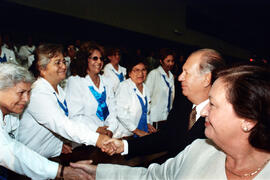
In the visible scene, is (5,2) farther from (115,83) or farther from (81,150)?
(81,150)

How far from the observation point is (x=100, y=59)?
131 inches

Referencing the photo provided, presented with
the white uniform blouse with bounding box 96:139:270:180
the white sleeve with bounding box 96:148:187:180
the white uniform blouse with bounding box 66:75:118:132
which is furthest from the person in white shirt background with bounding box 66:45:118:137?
the white uniform blouse with bounding box 96:139:270:180

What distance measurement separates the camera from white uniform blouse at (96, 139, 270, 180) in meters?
1.18

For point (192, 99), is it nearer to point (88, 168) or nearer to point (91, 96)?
point (88, 168)

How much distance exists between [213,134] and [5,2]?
6.45m

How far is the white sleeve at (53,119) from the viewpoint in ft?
7.68

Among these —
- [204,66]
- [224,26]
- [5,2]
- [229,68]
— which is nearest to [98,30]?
[5,2]

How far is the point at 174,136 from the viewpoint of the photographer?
2.04 m

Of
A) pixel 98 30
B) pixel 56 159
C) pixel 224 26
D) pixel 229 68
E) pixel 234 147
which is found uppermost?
pixel 224 26

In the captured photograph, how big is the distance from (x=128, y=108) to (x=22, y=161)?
6.35 ft

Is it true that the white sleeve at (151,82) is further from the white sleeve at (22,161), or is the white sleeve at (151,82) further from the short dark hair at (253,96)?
the short dark hair at (253,96)

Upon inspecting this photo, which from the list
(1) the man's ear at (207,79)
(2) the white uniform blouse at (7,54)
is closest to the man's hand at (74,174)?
(1) the man's ear at (207,79)

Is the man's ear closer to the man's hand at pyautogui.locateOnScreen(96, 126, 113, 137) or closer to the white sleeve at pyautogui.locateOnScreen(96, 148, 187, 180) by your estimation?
the white sleeve at pyautogui.locateOnScreen(96, 148, 187, 180)

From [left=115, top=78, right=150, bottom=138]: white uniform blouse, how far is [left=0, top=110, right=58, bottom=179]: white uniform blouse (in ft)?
5.47
